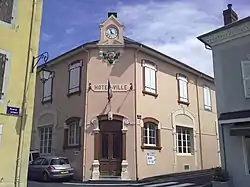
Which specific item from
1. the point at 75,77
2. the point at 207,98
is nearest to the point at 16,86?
the point at 75,77

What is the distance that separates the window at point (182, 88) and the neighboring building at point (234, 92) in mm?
7334

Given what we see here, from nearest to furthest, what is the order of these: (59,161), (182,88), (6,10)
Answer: (6,10)
(59,161)
(182,88)

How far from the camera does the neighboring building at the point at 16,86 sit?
33.2 ft

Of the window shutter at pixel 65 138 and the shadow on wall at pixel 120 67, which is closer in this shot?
the shadow on wall at pixel 120 67

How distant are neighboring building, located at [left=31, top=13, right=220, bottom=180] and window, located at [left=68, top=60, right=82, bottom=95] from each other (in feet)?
0.20

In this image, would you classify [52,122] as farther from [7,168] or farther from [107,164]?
[7,168]

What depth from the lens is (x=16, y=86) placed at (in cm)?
1070

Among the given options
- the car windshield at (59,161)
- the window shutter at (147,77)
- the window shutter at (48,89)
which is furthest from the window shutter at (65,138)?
the window shutter at (147,77)

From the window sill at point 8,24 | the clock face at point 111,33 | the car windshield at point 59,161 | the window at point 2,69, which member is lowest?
the car windshield at point 59,161

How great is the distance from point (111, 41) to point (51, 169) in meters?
8.06

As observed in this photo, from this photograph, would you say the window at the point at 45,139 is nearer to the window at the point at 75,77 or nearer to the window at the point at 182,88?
the window at the point at 75,77

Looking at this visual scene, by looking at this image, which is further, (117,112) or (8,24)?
(117,112)

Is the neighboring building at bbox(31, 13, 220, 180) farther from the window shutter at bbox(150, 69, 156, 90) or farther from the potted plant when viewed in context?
the potted plant

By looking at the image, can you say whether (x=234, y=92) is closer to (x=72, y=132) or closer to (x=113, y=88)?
(x=113, y=88)
